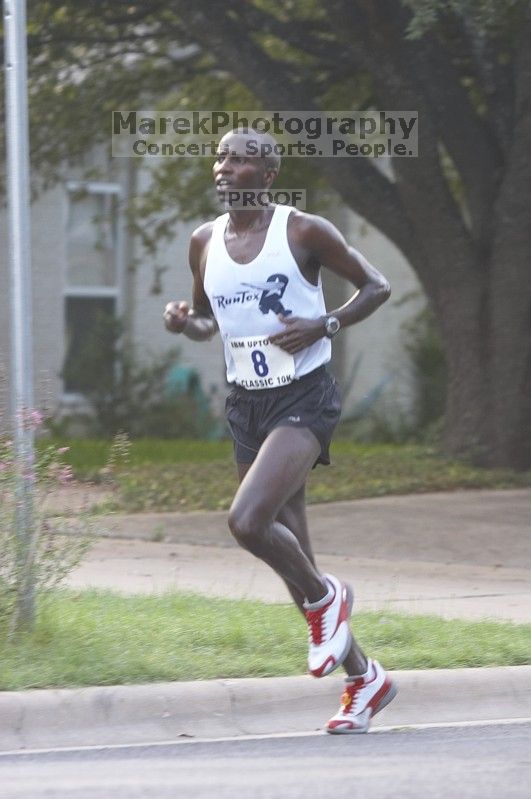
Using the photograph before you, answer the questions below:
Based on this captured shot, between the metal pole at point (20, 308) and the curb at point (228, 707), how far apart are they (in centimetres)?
71

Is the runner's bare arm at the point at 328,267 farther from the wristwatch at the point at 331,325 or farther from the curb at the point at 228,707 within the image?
the curb at the point at 228,707

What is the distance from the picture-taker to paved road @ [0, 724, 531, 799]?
4707 millimetres

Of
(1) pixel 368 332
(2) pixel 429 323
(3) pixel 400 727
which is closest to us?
(3) pixel 400 727

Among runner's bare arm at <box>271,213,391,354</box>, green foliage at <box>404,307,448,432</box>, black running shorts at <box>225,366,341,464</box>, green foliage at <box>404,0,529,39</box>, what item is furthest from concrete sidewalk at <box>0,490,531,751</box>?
green foliage at <box>404,307,448,432</box>

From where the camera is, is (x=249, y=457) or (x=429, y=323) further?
(x=429, y=323)

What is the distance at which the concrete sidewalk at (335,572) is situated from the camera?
556 cm

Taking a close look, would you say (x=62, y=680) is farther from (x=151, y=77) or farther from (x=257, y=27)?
(x=151, y=77)

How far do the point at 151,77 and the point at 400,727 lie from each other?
11.6 metres

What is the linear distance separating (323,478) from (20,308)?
7.22 m

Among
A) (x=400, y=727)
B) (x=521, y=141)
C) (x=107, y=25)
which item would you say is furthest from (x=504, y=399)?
(x=400, y=727)

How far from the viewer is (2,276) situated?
20.0 meters

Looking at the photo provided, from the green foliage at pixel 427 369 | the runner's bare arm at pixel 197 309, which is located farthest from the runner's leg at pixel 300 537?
the green foliage at pixel 427 369

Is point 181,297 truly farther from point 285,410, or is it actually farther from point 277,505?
point 277,505

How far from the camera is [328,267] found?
218 inches
